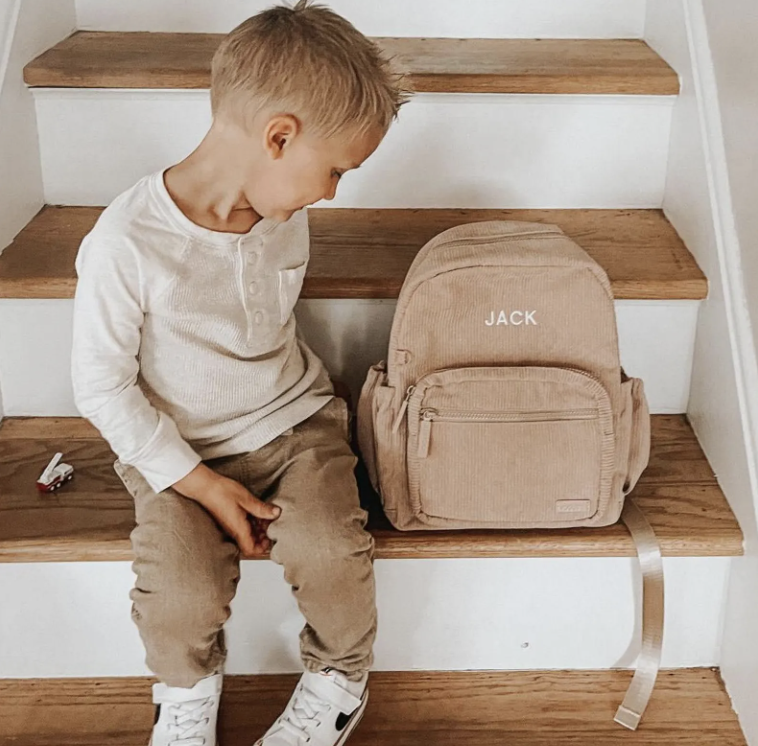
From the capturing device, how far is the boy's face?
41.8 inches

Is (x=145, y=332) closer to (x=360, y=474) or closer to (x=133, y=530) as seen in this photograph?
(x=133, y=530)

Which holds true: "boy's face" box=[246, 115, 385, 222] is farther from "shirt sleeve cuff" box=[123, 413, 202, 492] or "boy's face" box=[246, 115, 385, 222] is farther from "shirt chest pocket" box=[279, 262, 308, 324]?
"shirt sleeve cuff" box=[123, 413, 202, 492]

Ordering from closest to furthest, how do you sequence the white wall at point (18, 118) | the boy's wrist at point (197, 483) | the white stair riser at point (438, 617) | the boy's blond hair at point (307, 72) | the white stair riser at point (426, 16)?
the boy's blond hair at point (307, 72) < the boy's wrist at point (197, 483) < the white stair riser at point (438, 617) < the white wall at point (18, 118) < the white stair riser at point (426, 16)

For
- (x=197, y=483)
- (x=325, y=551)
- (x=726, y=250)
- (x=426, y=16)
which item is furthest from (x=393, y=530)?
(x=426, y=16)

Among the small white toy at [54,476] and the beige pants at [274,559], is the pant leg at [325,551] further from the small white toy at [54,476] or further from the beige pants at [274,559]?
the small white toy at [54,476]

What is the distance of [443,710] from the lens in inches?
50.5

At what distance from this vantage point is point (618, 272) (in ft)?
4.51

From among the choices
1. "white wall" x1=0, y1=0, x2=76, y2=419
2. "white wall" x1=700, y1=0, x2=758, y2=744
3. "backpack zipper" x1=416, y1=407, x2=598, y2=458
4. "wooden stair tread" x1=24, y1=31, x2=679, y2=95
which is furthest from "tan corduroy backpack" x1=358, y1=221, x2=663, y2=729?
"white wall" x1=0, y1=0, x2=76, y2=419

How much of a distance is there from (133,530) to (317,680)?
0.27m

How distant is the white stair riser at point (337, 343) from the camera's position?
137cm

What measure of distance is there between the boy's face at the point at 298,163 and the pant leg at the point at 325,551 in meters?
0.29

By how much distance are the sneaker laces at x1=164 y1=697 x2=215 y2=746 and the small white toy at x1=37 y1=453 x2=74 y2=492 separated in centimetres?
31

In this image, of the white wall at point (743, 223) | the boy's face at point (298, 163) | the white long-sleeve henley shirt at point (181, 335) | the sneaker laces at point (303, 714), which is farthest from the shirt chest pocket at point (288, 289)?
the white wall at point (743, 223)

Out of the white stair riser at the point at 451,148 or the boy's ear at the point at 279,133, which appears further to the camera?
the white stair riser at the point at 451,148
